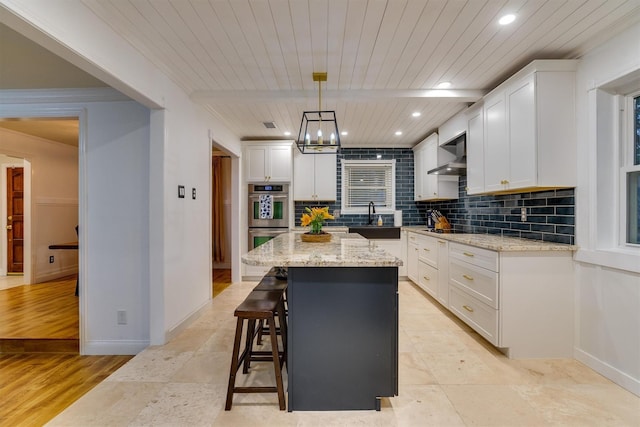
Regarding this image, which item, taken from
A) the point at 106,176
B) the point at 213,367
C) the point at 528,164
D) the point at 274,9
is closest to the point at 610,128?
the point at 528,164

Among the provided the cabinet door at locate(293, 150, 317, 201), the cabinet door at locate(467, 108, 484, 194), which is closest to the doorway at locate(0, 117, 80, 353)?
the cabinet door at locate(293, 150, 317, 201)

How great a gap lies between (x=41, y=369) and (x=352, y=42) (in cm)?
361

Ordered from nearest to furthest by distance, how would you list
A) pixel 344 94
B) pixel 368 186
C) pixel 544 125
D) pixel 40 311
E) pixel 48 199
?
pixel 544 125 < pixel 344 94 < pixel 40 311 < pixel 48 199 < pixel 368 186

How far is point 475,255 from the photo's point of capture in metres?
2.72

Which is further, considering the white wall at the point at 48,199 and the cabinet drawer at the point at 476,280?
the white wall at the point at 48,199

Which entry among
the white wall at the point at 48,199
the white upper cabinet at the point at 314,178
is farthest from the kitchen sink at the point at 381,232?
the white wall at the point at 48,199

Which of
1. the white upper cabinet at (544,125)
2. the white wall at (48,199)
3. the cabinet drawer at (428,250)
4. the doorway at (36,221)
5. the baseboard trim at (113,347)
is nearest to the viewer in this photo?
the white upper cabinet at (544,125)

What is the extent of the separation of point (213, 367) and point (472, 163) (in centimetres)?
328

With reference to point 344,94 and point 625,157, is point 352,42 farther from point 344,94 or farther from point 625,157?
point 625,157

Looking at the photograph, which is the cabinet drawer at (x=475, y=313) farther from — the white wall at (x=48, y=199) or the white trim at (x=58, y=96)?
the white wall at (x=48, y=199)

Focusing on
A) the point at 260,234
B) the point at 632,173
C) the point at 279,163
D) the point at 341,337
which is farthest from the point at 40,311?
the point at 632,173

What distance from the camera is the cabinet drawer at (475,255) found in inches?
96.3

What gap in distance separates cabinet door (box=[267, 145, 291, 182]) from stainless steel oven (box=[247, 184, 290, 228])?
155 millimetres

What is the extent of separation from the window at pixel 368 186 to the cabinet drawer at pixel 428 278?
60.9 inches
